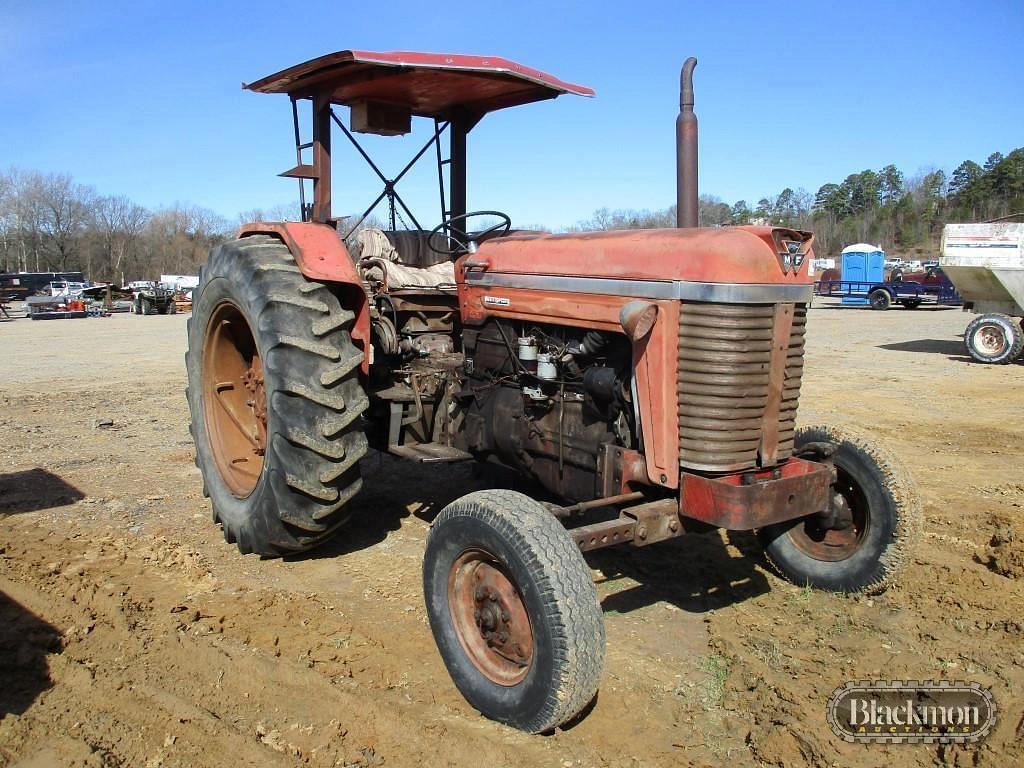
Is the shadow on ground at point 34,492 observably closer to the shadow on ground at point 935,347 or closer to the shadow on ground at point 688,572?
the shadow on ground at point 688,572

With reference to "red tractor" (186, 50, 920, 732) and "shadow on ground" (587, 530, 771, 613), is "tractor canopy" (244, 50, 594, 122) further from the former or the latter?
"shadow on ground" (587, 530, 771, 613)

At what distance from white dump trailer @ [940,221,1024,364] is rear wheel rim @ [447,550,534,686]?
12544 millimetres

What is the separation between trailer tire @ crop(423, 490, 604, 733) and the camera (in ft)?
8.80

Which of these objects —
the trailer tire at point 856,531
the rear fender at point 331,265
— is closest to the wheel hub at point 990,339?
the trailer tire at point 856,531

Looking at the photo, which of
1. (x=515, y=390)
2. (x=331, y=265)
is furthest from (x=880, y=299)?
(x=331, y=265)

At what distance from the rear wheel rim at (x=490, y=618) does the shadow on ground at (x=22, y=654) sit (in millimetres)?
1531

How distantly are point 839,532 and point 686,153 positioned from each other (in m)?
1.97

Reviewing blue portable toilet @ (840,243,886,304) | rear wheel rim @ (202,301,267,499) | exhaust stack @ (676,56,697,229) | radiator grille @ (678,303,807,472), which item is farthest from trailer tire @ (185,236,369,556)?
blue portable toilet @ (840,243,886,304)

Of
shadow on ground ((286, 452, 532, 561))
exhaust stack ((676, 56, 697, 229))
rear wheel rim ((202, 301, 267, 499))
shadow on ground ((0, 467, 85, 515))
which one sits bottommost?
shadow on ground ((286, 452, 532, 561))

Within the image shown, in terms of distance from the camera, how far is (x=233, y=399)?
5086 millimetres

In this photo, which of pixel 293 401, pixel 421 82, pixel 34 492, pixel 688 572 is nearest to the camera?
pixel 293 401

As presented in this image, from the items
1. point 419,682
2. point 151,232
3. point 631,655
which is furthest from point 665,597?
point 151,232

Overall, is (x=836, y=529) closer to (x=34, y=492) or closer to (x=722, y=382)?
(x=722, y=382)

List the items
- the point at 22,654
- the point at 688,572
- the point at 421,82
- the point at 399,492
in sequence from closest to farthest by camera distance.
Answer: the point at 22,654
the point at 688,572
the point at 421,82
the point at 399,492
